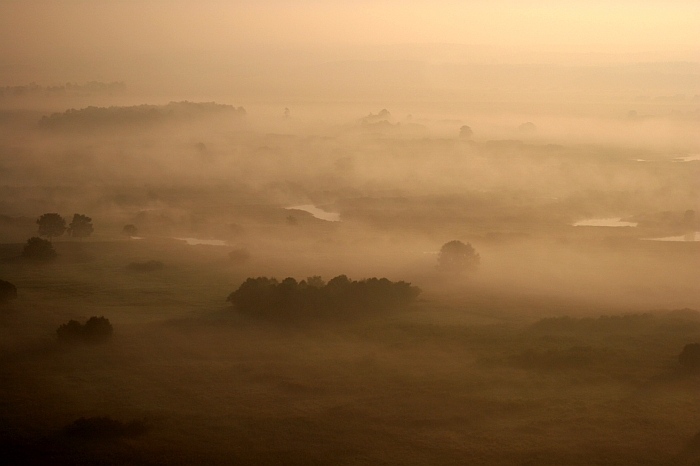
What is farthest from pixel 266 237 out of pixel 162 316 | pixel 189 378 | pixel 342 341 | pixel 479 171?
pixel 479 171

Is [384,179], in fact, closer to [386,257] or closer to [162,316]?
→ [386,257]

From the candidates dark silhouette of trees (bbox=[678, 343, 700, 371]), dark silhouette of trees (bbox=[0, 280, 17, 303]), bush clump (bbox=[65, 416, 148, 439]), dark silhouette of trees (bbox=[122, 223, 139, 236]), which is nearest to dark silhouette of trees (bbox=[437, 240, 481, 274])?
dark silhouette of trees (bbox=[678, 343, 700, 371])

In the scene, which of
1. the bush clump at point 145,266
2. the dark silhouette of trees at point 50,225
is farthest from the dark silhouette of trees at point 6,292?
the dark silhouette of trees at point 50,225

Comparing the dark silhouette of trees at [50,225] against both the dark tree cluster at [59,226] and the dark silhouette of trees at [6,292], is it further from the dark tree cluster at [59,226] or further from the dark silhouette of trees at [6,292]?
the dark silhouette of trees at [6,292]

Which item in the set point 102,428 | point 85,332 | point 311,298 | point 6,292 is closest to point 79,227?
point 6,292

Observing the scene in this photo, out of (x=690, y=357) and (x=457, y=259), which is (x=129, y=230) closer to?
(x=457, y=259)

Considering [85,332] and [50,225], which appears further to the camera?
[50,225]
